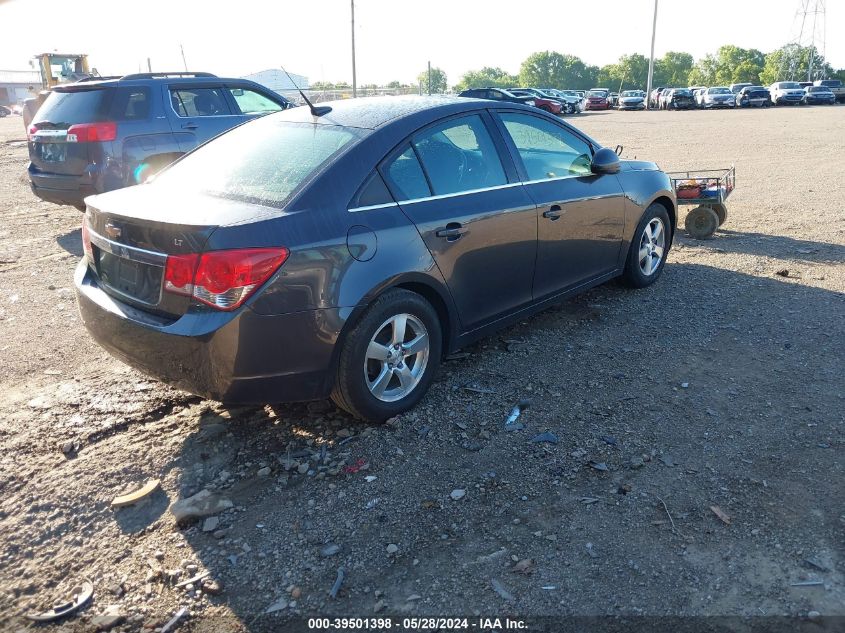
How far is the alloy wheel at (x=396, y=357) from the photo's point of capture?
3836 mm

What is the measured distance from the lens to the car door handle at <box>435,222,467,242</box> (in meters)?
4.04

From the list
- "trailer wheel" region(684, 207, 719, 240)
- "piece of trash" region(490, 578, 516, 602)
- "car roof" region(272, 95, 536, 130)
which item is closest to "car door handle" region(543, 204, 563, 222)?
"car roof" region(272, 95, 536, 130)

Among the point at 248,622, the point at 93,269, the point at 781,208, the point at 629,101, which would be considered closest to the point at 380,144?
the point at 93,269

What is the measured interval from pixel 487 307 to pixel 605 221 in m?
1.51

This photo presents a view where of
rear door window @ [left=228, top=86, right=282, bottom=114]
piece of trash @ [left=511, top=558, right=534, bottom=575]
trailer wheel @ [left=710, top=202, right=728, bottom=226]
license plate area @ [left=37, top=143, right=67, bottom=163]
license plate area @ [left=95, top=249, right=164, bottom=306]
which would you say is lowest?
piece of trash @ [left=511, top=558, right=534, bottom=575]

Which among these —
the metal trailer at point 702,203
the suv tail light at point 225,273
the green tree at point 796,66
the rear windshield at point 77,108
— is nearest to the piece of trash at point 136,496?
the suv tail light at point 225,273

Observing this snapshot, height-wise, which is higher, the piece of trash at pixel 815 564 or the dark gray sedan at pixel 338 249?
the dark gray sedan at pixel 338 249

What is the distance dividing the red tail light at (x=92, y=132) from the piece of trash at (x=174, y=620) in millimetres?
6760

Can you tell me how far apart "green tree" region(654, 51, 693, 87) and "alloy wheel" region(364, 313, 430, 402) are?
5611 inches

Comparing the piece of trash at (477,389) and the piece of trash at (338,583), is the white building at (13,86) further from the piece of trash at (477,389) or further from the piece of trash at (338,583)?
the piece of trash at (338,583)

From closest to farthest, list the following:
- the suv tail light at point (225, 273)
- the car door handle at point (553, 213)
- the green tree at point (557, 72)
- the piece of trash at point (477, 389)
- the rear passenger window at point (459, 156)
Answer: the suv tail light at point (225, 273) < the rear passenger window at point (459, 156) < the piece of trash at point (477, 389) < the car door handle at point (553, 213) < the green tree at point (557, 72)

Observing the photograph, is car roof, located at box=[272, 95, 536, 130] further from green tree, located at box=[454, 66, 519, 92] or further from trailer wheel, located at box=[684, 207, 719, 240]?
green tree, located at box=[454, 66, 519, 92]

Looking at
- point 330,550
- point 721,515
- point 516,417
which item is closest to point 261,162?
point 516,417

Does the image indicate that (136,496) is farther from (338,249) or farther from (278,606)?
(338,249)
